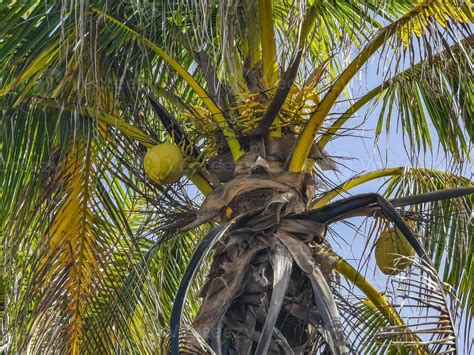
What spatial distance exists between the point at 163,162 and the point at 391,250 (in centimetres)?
127

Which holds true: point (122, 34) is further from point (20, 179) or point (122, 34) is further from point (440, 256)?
Result: point (440, 256)

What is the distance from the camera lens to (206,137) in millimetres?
4781

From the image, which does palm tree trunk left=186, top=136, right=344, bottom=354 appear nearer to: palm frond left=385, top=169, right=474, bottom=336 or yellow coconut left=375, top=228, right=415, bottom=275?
yellow coconut left=375, top=228, right=415, bottom=275

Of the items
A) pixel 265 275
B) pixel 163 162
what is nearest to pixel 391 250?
pixel 265 275

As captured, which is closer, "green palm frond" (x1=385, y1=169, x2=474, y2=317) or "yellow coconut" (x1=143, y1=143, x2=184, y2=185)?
"yellow coconut" (x1=143, y1=143, x2=184, y2=185)

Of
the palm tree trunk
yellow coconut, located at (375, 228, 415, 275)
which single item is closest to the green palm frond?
yellow coconut, located at (375, 228, 415, 275)

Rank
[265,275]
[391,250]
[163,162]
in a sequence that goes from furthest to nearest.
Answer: [391,250], [163,162], [265,275]

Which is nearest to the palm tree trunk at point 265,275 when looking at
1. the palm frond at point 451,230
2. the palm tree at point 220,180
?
the palm tree at point 220,180

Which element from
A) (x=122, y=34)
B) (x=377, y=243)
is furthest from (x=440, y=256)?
(x=122, y=34)

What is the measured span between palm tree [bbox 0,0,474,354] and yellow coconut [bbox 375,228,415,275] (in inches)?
0.5

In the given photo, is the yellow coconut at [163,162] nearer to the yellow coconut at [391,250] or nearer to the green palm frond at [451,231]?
the yellow coconut at [391,250]

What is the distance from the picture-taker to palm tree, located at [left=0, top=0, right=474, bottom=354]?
4160 mm

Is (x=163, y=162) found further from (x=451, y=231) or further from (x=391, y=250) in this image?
(x=451, y=231)

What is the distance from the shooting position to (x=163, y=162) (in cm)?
446
